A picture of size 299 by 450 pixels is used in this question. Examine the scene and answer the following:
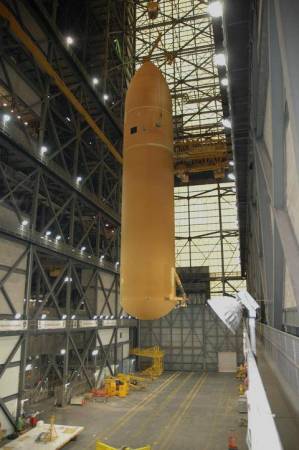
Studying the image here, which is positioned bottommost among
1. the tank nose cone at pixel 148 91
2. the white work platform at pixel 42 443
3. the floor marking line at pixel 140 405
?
the floor marking line at pixel 140 405

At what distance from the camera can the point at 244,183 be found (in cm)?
1811

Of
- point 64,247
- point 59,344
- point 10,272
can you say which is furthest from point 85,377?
point 10,272

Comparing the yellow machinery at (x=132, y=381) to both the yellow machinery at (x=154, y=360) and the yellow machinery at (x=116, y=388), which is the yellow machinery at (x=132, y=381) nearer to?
the yellow machinery at (x=116, y=388)

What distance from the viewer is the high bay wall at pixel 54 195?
22672mm

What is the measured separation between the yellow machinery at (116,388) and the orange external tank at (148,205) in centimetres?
2392

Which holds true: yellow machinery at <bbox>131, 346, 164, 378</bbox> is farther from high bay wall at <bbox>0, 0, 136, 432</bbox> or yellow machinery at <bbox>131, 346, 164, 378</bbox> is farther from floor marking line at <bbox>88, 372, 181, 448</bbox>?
floor marking line at <bbox>88, 372, 181, 448</bbox>

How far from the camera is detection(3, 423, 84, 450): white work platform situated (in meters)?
17.9

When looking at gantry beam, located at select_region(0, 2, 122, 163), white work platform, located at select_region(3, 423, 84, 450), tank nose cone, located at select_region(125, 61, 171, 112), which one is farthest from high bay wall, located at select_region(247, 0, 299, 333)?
gantry beam, located at select_region(0, 2, 122, 163)

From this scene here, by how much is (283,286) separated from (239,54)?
5.49 m

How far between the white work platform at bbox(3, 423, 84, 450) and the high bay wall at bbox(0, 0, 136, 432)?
95.3 inches

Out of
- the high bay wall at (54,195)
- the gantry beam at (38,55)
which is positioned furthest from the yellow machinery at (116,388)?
the gantry beam at (38,55)

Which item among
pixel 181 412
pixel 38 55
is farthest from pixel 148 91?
pixel 181 412

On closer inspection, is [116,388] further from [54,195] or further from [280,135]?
[280,135]

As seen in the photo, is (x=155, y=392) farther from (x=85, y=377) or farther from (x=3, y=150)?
(x=3, y=150)
